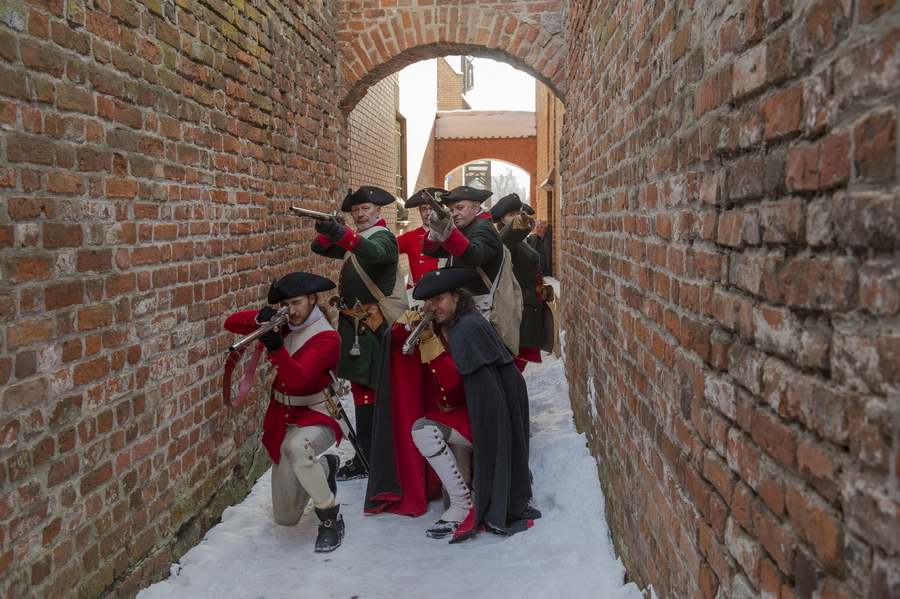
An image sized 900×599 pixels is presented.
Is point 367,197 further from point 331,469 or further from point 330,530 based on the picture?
point 330,530

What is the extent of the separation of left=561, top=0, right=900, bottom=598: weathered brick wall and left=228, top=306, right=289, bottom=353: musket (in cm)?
170

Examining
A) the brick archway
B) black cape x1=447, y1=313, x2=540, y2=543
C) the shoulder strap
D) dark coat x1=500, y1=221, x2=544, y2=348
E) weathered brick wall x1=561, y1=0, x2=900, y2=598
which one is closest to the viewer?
weathered brick wall x1=561, y1=0, x2=900, y2=598

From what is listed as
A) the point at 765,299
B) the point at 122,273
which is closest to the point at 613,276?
the point at 765,299

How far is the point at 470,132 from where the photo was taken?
2273cm

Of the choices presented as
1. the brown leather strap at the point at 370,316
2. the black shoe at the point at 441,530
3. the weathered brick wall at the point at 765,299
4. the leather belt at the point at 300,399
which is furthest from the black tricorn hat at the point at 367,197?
the weathered brick wall at the point at 765,299

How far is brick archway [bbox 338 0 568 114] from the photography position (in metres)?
6.84

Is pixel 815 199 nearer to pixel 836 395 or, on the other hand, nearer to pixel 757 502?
pixel 836 395

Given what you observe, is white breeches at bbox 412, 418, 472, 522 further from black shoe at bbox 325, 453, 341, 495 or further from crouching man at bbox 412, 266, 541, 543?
black shoe at bbox 325, 453, 341, 495

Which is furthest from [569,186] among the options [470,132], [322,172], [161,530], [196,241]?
[470,132]

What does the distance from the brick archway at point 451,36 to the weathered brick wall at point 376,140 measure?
139cm

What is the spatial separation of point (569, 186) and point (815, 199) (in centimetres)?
492

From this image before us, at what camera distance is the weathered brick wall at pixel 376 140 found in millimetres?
9609

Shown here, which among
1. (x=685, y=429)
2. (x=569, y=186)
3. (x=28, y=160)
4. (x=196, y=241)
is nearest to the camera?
(x=685, y=429)

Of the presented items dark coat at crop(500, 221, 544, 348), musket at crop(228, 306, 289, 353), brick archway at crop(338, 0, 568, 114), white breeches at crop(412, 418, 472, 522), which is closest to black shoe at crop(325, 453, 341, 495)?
white breeches at crop(412, 418, 472, 522)
